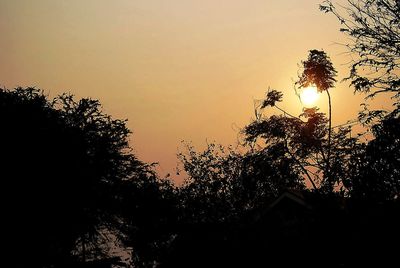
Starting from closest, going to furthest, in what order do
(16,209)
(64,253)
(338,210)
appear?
(338,210)
(16,209)
(64,253)

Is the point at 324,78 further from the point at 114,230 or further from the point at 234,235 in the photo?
the point at 234,235

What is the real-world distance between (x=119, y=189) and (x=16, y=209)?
966cm

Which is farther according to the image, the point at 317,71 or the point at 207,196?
the point at 207,196

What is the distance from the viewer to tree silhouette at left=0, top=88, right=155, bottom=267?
31.2 m

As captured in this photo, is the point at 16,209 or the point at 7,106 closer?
the point at 16,209

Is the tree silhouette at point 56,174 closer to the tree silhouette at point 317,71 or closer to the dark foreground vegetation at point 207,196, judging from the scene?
the dark foreground vegetation at point 207,196

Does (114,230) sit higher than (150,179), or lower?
lower

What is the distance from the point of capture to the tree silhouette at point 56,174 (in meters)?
31.2

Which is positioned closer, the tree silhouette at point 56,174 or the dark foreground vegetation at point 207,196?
the dark foreground vegetation at point 207,196

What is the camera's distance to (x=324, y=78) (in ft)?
132

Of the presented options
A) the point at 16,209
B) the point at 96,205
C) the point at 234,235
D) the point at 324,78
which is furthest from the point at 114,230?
the point at 234,235

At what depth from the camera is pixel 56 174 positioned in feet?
109

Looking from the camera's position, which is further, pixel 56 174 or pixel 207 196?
pixel 207 196

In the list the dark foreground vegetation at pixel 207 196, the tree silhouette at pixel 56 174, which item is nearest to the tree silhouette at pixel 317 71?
the dark foreground vegetation at pixel 207 196
